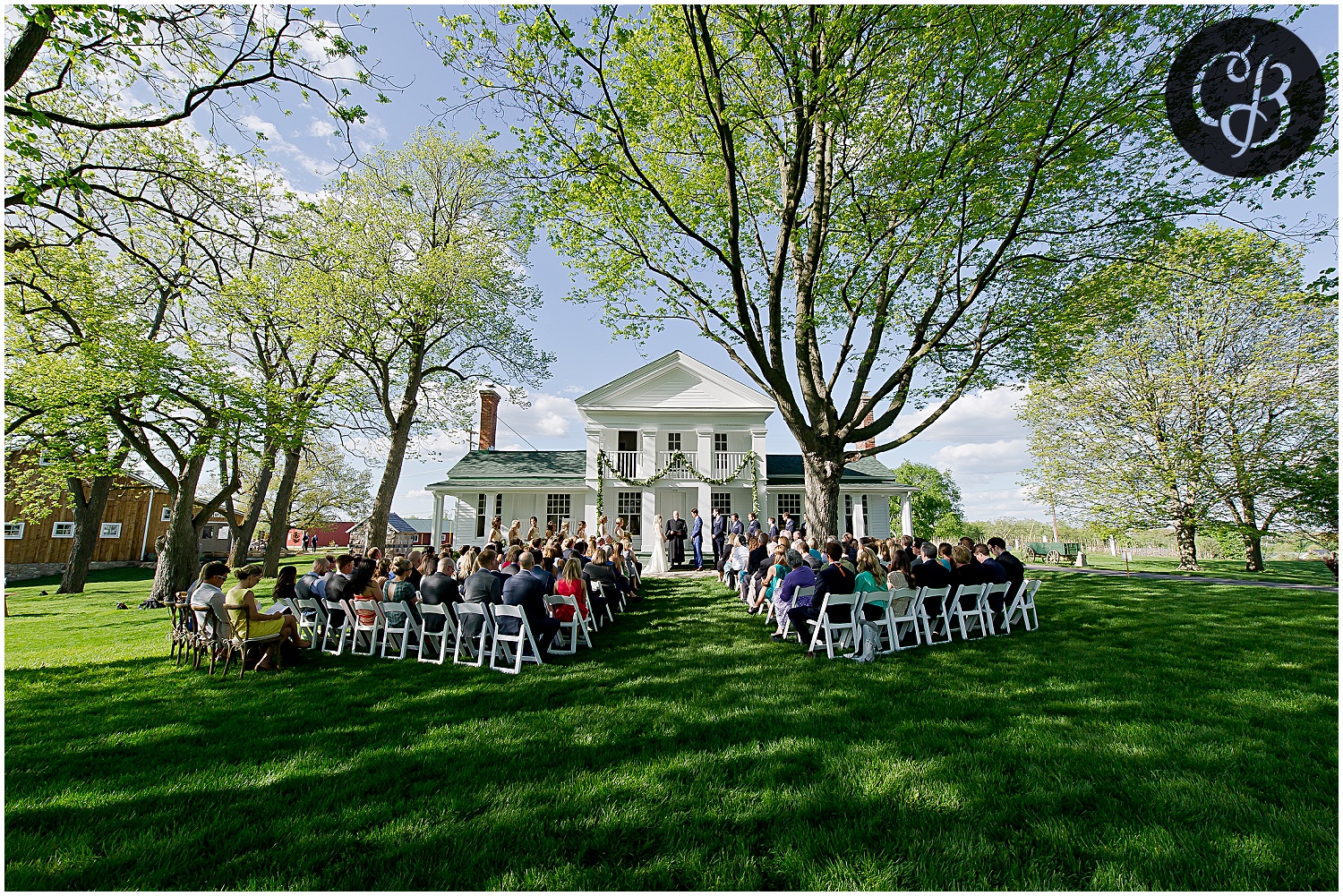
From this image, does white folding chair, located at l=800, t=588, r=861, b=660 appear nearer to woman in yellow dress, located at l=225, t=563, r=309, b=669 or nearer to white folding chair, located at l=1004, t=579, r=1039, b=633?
white folding chair, located at l=1004, t=579, r=1039, b=633

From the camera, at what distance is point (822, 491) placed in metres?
11.2

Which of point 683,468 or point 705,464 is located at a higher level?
point 705,464

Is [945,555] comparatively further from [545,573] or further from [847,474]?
[847,474]

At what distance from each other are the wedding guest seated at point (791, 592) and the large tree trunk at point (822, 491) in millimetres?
3275

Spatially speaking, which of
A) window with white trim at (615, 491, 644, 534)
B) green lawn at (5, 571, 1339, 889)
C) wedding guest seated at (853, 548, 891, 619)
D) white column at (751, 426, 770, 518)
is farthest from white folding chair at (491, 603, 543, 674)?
white column at (751, 426, 770, 518)

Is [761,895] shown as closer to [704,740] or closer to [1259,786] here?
[704,740]

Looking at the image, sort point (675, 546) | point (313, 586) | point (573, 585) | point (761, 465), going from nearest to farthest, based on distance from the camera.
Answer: point (573, 585) → point (313, 586) → point (675, 546) → point (761, 465)

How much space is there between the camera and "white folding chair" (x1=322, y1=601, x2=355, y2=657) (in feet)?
24.8

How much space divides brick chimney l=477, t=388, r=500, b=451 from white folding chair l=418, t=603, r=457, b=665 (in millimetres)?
18978

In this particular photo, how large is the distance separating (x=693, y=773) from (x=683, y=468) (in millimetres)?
17888

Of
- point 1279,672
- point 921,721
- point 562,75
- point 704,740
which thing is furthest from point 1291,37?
point 704,740

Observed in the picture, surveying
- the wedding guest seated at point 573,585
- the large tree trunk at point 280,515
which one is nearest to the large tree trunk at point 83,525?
the large tree trunk at point 280,515

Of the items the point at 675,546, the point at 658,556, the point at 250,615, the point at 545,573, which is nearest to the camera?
the point at 250,615

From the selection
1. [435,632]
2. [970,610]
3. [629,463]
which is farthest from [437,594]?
[629,463]
